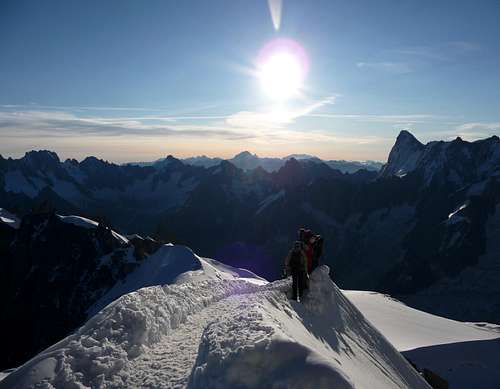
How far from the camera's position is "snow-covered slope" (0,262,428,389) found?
8203 millimetres

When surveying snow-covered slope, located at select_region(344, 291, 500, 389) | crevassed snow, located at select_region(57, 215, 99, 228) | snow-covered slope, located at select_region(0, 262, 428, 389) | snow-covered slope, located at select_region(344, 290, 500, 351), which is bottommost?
snow-covered slope, located at select_region(344, 290, 500, 351)

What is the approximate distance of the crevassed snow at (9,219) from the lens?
12938 cm

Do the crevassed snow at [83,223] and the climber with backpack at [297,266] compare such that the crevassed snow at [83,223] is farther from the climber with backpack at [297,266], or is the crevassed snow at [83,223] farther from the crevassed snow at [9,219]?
the climber with backpack at [297,266]

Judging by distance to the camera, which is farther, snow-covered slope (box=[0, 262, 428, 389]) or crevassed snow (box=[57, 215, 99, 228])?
crevassed snow (box=[57, 215, 99, 228])

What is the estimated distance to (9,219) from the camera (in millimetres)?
134750

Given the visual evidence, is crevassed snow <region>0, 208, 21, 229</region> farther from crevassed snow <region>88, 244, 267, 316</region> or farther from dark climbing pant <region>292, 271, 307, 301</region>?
dark climbing pant <region>292, 271, 307, 301</region>

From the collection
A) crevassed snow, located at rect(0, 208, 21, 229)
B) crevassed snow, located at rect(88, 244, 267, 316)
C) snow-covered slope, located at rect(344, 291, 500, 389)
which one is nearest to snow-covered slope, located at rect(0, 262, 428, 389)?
snow-covered slope, located at rect(344, 291, 500, 389)

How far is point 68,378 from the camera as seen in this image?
33.2 feet

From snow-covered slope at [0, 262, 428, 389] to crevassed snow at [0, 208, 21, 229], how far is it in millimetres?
135210

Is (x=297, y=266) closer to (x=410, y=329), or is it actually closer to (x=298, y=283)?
(x=298, y=283)

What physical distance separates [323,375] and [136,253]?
9171 centimetres

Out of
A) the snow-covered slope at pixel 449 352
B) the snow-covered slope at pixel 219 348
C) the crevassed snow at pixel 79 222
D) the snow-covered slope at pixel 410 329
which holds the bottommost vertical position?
the snow-covered slope at pixel 410 329

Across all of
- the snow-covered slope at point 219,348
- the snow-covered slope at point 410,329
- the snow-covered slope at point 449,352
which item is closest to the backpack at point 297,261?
the snow-covered slope at point 219,348

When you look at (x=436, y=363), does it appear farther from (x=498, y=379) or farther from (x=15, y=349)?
(x=15, y=349)
